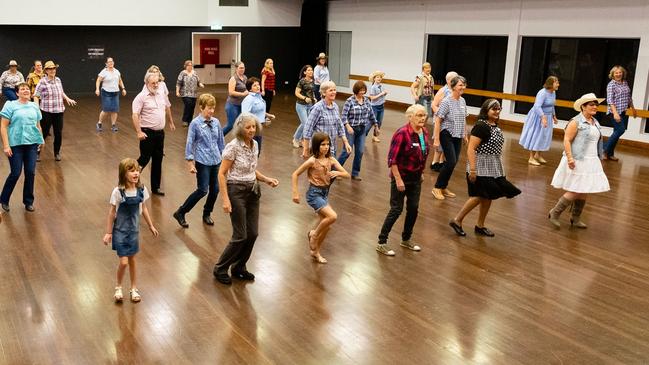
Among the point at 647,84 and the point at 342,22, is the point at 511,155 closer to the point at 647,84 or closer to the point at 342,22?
the point at 647,84

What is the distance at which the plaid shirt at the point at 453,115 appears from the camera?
8.03 metres

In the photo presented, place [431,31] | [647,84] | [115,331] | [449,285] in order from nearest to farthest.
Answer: [115,331] < [449,285] < [647,84] < [431,31]

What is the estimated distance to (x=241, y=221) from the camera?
518 cm

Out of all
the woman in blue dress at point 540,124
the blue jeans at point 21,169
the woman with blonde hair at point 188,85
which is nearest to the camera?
the blue jeans at point 21,169

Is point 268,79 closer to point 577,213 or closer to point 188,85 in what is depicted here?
point 188,85

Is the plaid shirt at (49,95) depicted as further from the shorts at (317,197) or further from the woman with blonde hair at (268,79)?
the shorts at (317,197)

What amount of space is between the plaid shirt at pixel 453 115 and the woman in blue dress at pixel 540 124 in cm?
266

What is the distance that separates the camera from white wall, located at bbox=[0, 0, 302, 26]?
60.5ft

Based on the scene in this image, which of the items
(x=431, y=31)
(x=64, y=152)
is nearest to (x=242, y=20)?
(x=431, y=31)

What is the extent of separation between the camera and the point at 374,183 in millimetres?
9148

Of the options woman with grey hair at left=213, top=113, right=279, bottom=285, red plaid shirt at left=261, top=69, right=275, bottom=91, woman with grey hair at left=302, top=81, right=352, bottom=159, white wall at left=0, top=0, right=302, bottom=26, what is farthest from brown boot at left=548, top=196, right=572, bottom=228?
white wall at left=0, top=0, right=302, bottom=26

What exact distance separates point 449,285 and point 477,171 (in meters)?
1.53

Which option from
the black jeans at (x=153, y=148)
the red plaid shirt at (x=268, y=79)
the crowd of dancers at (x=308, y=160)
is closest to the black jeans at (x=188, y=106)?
the red plaid shirt at (x=268, y=79)

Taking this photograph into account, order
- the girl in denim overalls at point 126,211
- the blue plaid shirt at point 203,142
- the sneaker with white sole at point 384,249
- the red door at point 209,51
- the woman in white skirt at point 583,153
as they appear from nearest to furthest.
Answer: the girl in denim overalls at point 126,211 < the sneaker with white sole at point 384,249 < the blue plaid shirt at point 203,142 < the woman in white skirt at point 583,153 < the red door at point 209,51
